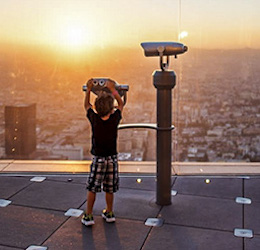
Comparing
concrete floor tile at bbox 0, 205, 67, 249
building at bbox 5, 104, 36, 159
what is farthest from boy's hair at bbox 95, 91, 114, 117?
building at bbox 5, 104, 36, 159

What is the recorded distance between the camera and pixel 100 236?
2.77 metres

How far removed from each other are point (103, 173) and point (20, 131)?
179cm

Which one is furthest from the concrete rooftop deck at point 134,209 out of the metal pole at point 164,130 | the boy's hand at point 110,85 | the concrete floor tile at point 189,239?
the boy's hand at point 110,85

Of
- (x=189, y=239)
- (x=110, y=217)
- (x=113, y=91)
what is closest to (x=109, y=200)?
(x=110, y=217)

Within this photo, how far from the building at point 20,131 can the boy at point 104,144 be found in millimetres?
1633

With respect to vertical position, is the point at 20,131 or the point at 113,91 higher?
the point at 113,91

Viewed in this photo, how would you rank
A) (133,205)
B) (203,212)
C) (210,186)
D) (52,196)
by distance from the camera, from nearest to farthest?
1. (203,212)
2. (133,205)
3. (52,196)
4. (210,186)

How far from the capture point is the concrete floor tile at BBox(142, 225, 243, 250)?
2.63m

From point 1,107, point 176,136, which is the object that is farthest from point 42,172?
point 176,136

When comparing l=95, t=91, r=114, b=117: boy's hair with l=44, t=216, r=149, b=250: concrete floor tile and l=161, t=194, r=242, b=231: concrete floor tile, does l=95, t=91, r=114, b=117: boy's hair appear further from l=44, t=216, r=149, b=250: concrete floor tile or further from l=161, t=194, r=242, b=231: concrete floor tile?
l=161, t=194, r=242, b=231: concrete floor tile

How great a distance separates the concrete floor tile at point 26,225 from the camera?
2.71m

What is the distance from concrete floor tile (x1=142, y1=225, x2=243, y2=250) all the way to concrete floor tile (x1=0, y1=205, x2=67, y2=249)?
611 mm

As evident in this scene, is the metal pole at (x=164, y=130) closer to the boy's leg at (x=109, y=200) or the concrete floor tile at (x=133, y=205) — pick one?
the concrete floor tile at (x=133, y=205)

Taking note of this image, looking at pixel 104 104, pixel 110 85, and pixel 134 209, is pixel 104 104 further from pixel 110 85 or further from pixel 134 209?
pixel 134 209
